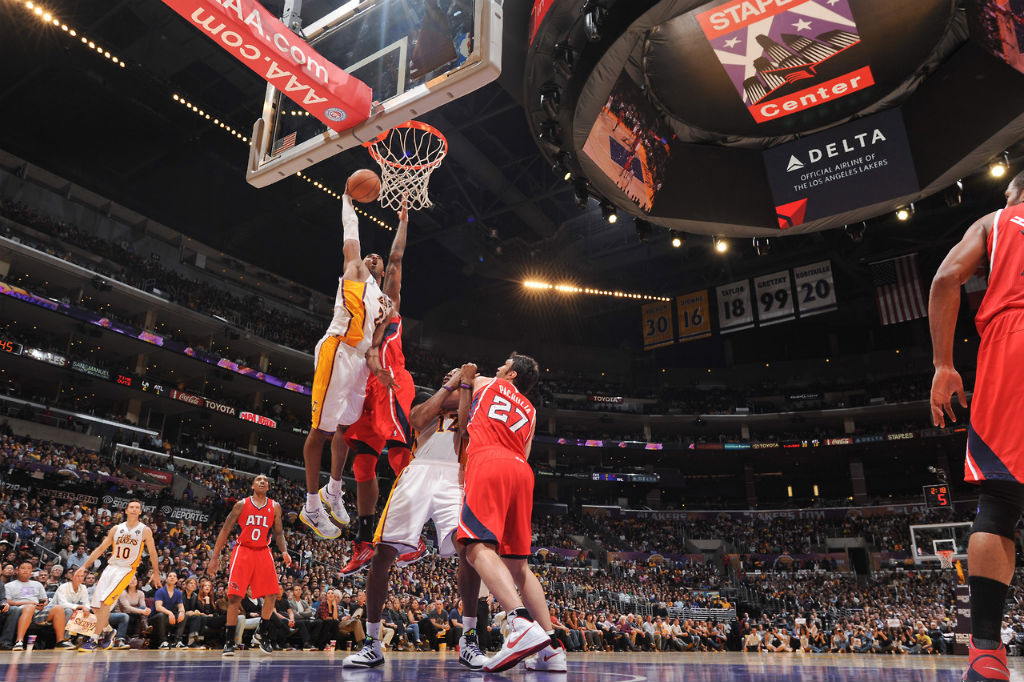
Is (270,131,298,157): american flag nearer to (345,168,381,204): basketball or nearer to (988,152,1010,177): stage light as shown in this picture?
(345,168,381,204): basketball

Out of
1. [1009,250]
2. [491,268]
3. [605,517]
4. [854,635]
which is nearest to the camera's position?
[1009,250]

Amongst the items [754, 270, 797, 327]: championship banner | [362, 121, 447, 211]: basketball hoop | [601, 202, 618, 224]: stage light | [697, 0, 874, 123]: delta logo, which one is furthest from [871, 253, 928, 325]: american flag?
[362, 121, 447, 211]: basketball hoop

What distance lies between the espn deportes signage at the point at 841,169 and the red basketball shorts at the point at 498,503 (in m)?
9.20

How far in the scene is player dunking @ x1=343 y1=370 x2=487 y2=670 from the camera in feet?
14.7

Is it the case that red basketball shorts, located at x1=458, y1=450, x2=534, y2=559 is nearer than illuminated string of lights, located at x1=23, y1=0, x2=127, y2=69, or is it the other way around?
red basketball shorts, located at x1=458, y1=450, x2=534, y2=559

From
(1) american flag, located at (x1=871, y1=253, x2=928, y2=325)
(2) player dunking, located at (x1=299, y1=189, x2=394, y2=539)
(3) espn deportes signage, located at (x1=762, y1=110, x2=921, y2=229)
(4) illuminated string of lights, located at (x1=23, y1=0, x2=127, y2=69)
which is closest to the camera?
(2) player dunking, located at (x1=299, y1=189, x2=394, y2=539)

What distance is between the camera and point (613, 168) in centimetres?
1163

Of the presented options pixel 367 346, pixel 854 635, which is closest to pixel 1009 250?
pixel 367 346

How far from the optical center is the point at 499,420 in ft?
14.0

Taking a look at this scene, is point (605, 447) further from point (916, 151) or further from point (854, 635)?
point (916, 151)

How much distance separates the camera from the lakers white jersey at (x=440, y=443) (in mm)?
4801

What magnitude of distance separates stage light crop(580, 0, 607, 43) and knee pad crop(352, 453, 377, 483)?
22.8ft

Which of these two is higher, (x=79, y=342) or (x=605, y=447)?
(x=79, y=342)

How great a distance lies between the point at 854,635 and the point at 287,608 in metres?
16.8
